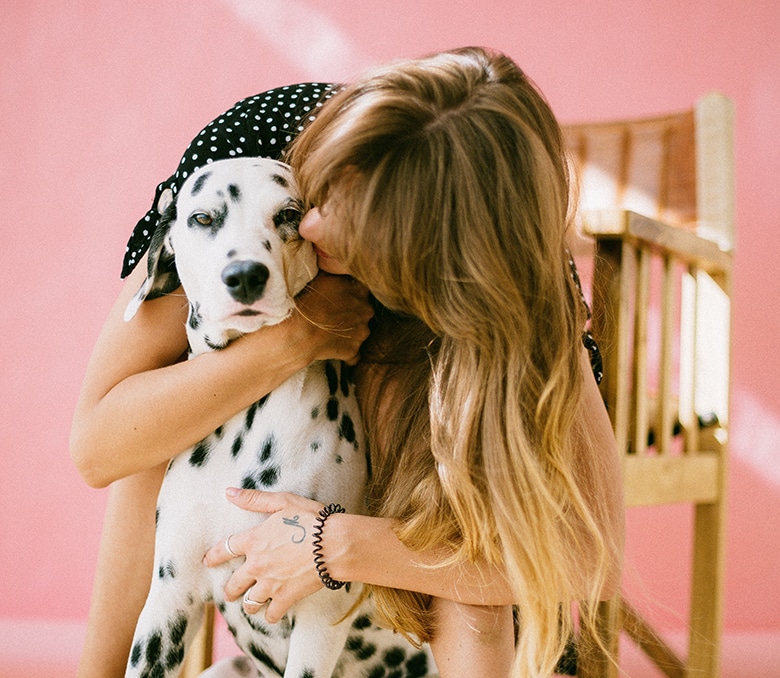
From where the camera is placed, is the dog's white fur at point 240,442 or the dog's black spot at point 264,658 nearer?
the dog's white fur at point 240,442

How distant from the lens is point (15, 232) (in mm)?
2615

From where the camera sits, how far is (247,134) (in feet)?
3.78

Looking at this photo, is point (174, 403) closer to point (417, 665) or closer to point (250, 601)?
point (250, 601)

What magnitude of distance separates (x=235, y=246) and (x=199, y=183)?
128 mm

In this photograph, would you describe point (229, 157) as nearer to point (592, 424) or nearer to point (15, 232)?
point (592, 424)

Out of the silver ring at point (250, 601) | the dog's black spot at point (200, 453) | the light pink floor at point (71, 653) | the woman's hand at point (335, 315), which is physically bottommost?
the light pink floor at point (71, 653)

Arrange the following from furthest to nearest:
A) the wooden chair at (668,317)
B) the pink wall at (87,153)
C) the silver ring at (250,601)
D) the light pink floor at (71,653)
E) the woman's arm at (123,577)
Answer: the pink wall at (87,153) → the light pink floor at (71,653) → the wooden chair at (668,317) → the woman's arm at (123,577) → the silver ring at (250,601)

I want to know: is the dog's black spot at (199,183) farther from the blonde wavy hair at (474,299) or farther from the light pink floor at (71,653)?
the light pink floor at (71,653)

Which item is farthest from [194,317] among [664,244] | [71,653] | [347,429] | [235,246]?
[71,653]

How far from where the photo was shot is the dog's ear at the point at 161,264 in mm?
1049

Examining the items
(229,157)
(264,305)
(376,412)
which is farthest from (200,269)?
(376,412)

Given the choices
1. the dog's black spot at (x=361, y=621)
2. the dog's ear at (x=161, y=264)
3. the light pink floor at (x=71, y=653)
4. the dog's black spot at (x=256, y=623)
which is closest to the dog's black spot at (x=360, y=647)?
the dog's black spot at (x=361, y=621)

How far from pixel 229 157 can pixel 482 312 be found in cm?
44

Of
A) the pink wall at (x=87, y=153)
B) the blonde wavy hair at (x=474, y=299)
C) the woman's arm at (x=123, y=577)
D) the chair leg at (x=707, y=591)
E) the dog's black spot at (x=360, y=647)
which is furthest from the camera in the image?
the pink wall at (x=87, y=153)
